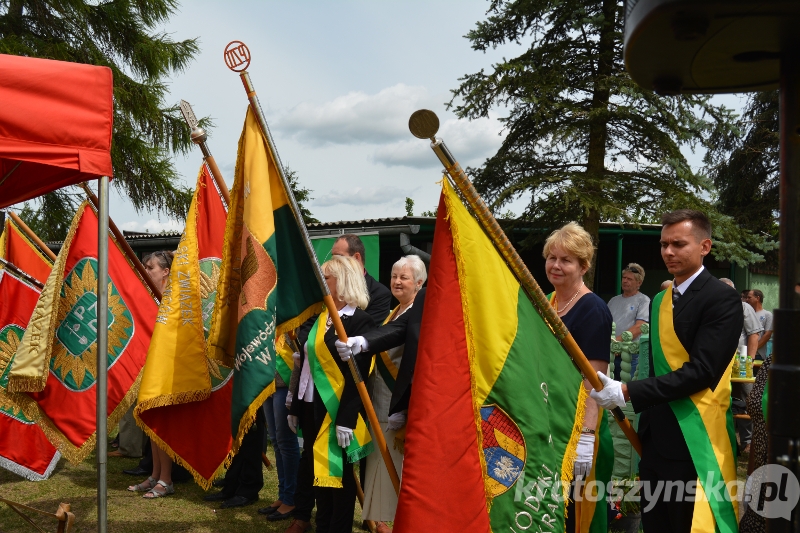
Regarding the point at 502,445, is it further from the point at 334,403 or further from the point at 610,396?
the point at 334,403

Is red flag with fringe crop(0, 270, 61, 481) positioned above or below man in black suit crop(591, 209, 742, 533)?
below

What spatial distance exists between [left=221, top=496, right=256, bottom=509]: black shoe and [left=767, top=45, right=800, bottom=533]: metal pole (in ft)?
15.8

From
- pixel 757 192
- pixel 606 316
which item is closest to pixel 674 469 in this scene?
pixel 606 316

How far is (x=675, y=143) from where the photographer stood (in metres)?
14.7

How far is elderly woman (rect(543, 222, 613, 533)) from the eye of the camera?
319 cm

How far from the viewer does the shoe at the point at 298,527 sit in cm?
465

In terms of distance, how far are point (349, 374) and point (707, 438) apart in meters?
2.05

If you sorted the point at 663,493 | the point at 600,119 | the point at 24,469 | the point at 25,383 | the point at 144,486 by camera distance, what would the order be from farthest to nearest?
the point at 600,119, the point at 144,486, the point at 24,469, the point at 25,383, the point at 663,493

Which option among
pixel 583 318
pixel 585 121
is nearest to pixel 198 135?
pixel 583 318

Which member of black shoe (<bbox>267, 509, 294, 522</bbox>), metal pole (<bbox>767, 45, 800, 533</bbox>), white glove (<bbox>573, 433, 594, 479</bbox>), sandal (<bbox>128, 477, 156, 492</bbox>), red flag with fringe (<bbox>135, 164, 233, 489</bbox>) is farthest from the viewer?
sandal (<bbox>128, 477, 156, 492</bbox>)

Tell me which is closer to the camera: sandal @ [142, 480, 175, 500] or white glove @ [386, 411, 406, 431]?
white glove @ [386, 411, 406, 431]

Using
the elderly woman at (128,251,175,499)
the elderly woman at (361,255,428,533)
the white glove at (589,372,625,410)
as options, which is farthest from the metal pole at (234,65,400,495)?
the elderly woman at (128,251,175,499)

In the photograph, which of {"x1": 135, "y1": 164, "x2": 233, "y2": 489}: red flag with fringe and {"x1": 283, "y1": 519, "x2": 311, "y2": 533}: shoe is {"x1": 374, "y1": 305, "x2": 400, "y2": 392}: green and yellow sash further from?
{"x1": 283, "y1": 519, "x2": 311, "y2": 533}: shoe

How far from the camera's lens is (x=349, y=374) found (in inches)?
165
